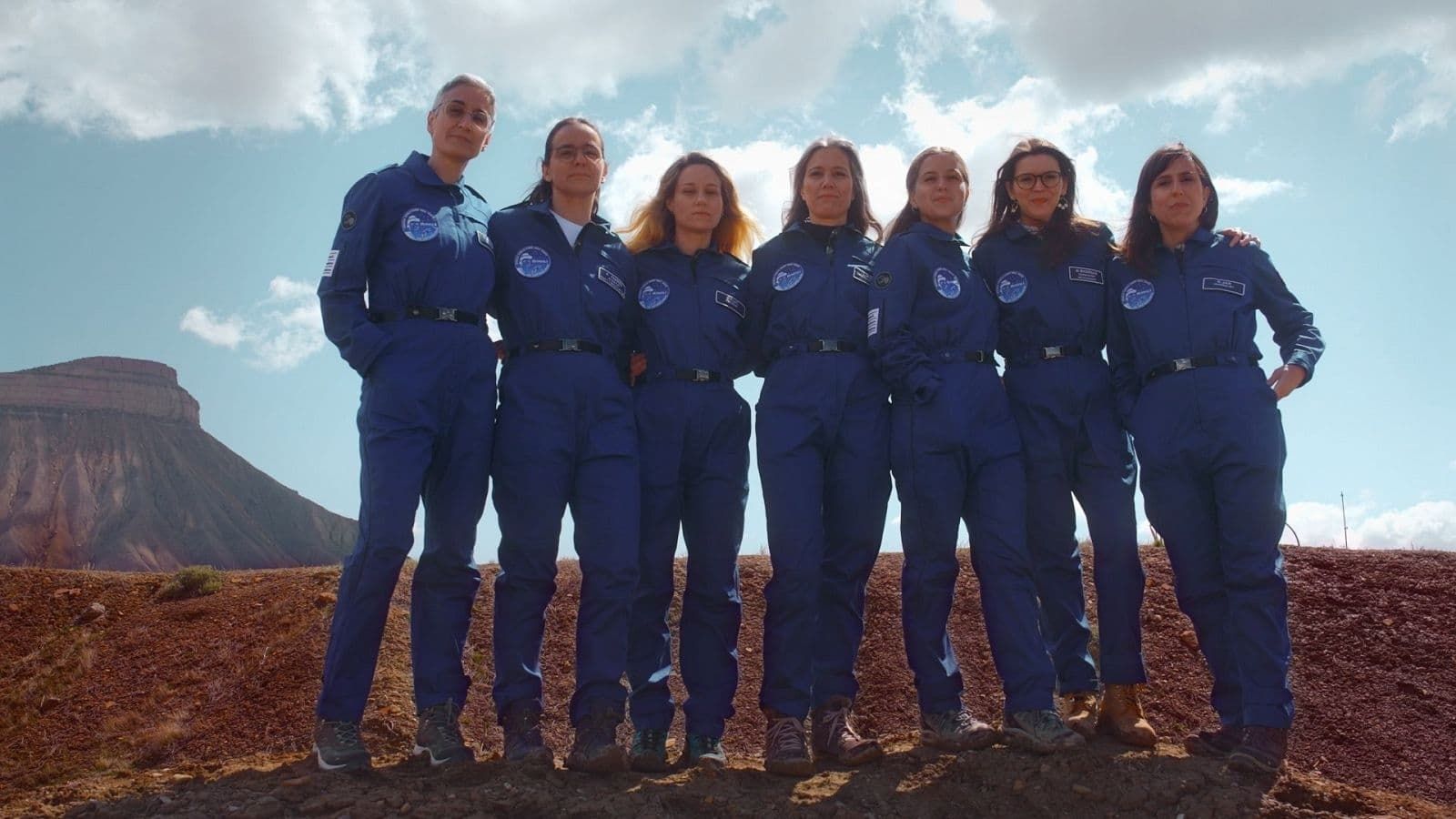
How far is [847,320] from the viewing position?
5.35m

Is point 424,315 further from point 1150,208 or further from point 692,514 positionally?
point 1150,208

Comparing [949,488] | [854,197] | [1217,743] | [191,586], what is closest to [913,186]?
[854,197]

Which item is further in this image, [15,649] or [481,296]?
[15,649]

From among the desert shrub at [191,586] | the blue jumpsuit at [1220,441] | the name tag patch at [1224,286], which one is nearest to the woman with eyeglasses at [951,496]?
the blue jumpsuit at [1220,441]

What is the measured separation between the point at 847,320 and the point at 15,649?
8064mm

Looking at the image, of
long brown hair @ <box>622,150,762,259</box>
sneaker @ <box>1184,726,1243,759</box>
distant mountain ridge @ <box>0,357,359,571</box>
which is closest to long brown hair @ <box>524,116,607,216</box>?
long brown hair @ <box>622,150,762,259</box>

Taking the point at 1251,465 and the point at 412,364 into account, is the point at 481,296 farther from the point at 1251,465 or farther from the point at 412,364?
the point at 1251,465

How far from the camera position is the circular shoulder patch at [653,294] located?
5.48 metres

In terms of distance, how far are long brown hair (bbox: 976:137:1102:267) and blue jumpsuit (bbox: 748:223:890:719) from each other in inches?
36.8

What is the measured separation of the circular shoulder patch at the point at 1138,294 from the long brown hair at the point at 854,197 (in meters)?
1.23

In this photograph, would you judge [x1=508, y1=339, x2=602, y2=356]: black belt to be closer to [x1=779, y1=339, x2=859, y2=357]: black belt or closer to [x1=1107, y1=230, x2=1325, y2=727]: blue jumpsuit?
[x1=779, y1=339, x2=859, y2=357]: black belt

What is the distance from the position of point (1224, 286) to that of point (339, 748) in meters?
4.43

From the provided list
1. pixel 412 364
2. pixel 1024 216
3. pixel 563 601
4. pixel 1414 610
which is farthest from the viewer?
pixel 563 601

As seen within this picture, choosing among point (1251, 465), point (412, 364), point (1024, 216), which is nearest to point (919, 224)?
point (1024, 216)
